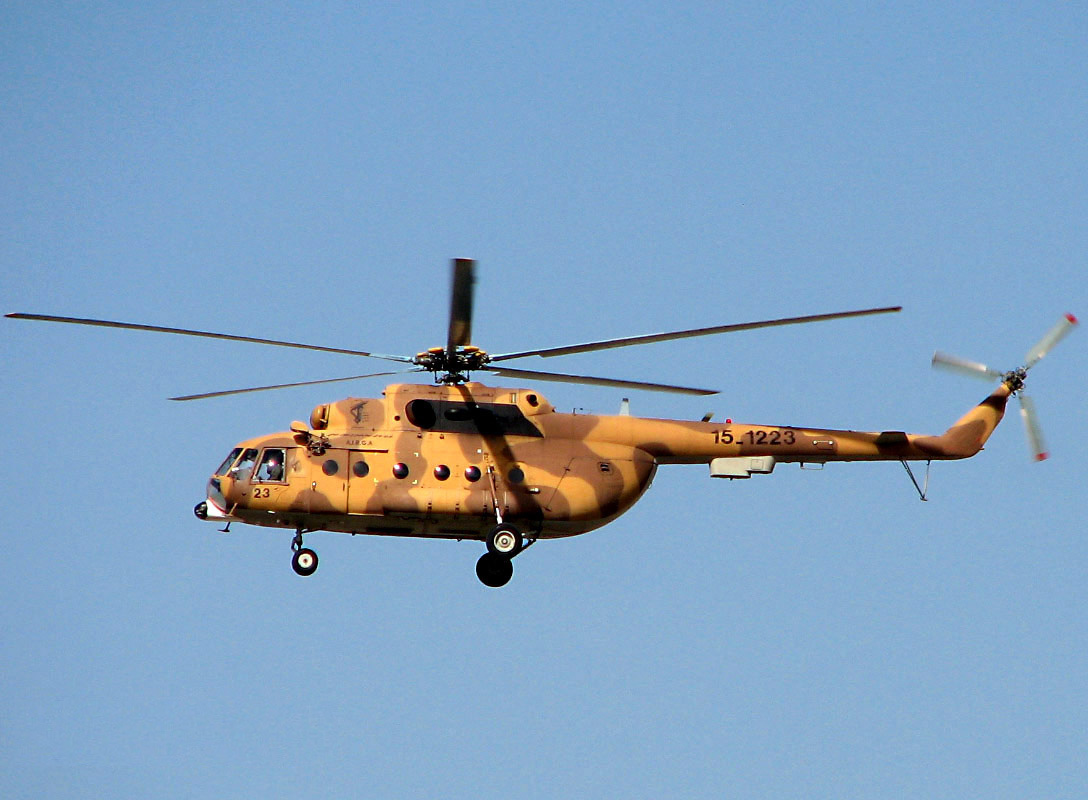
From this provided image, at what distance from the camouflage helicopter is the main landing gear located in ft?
0.07

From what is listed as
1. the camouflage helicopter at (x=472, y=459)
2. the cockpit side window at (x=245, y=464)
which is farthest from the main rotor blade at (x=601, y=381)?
the cockpit side window at (x=245, y=464)

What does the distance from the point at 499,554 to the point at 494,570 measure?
95 centimetres

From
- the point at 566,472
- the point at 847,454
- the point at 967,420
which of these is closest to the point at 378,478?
the point at 566,472

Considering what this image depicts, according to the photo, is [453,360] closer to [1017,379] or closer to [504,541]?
[504,541]

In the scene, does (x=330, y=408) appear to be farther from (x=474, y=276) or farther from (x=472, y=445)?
(x=474, y=276)

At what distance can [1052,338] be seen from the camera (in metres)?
29.5

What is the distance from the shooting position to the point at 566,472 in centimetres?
2716

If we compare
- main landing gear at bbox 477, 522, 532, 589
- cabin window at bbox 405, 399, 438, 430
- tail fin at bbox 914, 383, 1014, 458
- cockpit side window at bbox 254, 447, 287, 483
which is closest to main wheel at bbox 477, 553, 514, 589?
main landing gear at bbox 477, 522, 532, 589

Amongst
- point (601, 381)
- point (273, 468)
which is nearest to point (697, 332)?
point (601, 381)

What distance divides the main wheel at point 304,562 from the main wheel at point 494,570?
9.78 feet

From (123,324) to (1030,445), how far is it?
17.2 metres

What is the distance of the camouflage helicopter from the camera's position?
86.3 ft

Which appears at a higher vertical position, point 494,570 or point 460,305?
point 460,305

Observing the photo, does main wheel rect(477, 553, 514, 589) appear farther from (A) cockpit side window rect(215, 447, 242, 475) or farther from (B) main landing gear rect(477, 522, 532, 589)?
(A) cockpit side window rect(215, 447, 242, 475)
